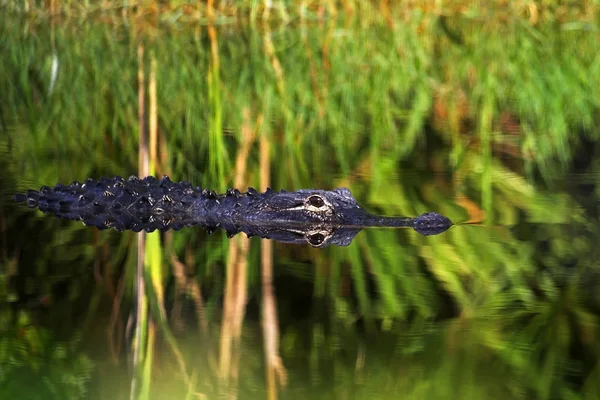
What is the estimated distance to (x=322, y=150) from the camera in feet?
25.5

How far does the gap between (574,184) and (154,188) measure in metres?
2.64

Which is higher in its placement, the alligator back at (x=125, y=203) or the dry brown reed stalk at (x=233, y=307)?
the alligator back at (x=125, y=203)

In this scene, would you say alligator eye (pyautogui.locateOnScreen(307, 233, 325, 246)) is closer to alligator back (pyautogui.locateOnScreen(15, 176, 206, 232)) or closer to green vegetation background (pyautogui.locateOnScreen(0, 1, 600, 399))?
green vegetation background (pyautogui.locateOnScreen(0, 1, 600, 399))

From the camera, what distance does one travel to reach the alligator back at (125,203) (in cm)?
623

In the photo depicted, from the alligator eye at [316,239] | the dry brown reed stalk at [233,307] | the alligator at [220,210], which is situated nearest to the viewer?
the dry brown reed stalk at [233,307]

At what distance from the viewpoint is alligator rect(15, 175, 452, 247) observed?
18.8 ft

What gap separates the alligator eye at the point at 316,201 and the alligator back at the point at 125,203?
2.59 feet

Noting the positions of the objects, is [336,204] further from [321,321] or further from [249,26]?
[249,26]

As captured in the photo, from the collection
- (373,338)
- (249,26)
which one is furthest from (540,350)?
(249,26)

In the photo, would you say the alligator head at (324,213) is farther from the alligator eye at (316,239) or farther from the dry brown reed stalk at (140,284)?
the dry brown reed stalk at (140,284)

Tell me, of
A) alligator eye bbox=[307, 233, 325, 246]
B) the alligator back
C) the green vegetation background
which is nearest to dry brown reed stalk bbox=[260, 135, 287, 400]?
the green vegetation background

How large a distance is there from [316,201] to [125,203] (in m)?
1.30

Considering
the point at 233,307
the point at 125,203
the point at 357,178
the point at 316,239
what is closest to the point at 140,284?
the point at 233,307

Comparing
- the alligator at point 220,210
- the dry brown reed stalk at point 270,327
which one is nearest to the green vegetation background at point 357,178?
the dry brown reed stalk at point 270,327
